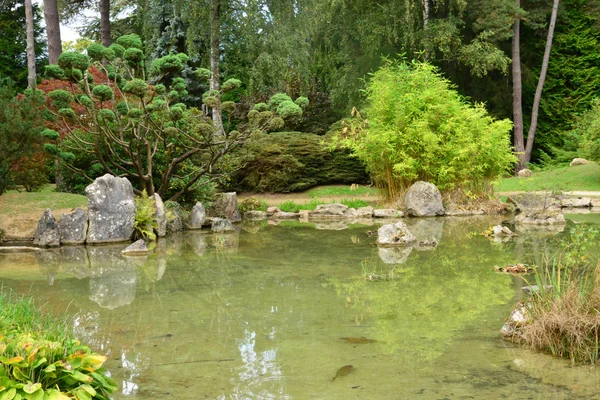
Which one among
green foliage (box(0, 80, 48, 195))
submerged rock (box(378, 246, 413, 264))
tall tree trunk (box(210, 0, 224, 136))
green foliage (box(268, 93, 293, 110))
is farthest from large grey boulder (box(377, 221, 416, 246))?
tall tree trunk (box(210, 0, 224, 136))

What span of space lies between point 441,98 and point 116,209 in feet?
25.0

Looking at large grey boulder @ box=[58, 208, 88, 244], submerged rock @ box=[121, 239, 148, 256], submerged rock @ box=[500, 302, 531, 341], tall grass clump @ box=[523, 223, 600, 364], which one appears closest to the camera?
tall grass clump @ box=[523, 223, 600, 364]

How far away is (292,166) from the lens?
17.0 metres

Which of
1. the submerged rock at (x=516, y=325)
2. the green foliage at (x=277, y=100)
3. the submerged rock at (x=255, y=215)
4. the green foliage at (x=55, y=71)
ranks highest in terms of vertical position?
the green foliage at (x=55, y=71)

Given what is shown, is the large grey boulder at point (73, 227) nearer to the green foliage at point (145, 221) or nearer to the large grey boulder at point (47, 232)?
the large grey boulder at point (47, 232)

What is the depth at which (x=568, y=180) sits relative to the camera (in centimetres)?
1797

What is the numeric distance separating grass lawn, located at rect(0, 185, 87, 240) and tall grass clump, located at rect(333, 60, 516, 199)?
6.46 meters

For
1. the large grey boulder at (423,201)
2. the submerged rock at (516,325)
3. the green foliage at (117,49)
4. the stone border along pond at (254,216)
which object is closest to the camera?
the submerged rock at (516,325)

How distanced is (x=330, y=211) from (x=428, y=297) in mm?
8001

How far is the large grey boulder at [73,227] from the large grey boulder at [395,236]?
4.71m

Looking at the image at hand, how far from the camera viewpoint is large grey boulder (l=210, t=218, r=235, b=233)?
39.4 feet

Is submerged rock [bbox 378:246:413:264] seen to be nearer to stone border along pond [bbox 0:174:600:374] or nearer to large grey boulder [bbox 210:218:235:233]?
stone border along pond [bbox 0:174:600:374]

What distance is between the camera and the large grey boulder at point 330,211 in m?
14.2

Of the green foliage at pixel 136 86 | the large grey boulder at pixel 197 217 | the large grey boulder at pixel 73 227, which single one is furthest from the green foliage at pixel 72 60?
the large grey boulder at pixel 197 217
